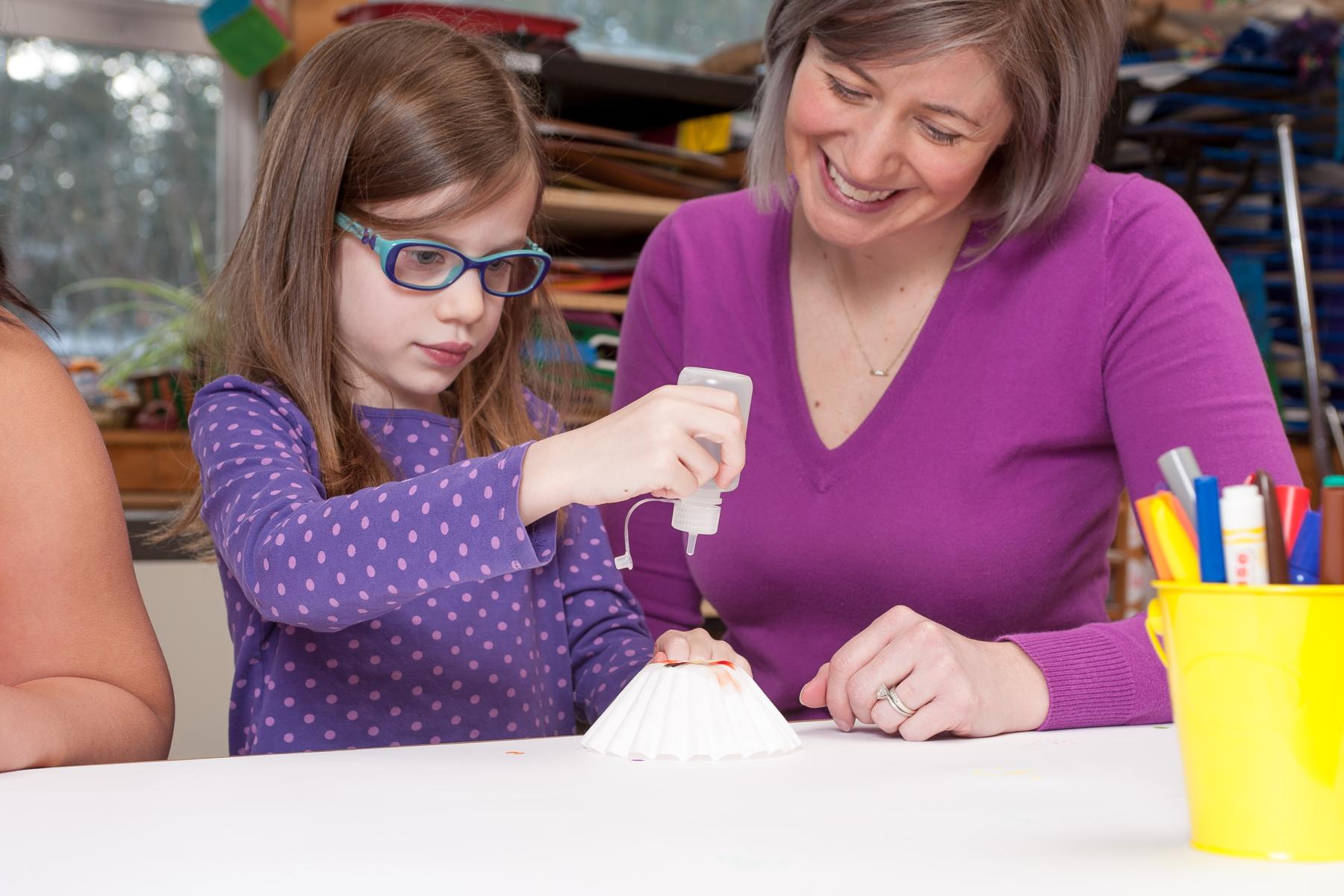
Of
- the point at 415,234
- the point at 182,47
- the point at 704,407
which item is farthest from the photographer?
the point at 182,47

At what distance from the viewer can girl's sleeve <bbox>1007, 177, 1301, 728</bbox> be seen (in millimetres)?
963

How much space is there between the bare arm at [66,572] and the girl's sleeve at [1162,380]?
2.00 ft

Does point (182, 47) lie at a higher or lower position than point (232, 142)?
higher

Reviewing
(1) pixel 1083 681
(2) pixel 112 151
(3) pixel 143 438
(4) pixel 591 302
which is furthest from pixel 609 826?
(2) pixel 112 151


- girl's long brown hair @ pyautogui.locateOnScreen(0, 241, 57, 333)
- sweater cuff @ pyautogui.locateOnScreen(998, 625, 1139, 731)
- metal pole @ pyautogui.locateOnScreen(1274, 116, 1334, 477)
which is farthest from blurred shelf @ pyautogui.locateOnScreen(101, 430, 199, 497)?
metal pole @ pyautogui.locateOnScreen(1274, 116, 1334, 477)

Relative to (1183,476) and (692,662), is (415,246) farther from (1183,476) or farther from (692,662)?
(1183,476)

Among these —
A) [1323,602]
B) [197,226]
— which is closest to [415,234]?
[1323,602]

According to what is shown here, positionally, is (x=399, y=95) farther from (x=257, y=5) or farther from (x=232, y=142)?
(x=232, y=142)

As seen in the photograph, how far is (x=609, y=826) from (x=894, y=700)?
0.29 metres

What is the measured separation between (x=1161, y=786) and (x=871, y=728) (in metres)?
0.22

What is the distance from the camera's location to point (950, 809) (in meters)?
0.66

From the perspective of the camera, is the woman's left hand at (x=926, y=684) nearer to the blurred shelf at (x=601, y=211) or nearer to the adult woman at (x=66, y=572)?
the adult woman at (x=66, y=572)

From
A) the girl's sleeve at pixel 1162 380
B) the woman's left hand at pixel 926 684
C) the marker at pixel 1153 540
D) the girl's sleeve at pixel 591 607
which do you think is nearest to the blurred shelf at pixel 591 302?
the girl's sleeve at pixel 591 607

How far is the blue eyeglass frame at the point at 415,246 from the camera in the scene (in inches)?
40.1
